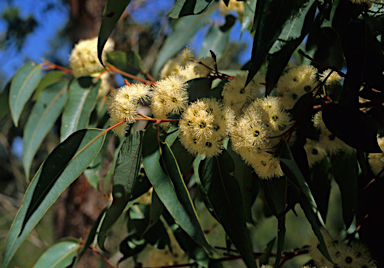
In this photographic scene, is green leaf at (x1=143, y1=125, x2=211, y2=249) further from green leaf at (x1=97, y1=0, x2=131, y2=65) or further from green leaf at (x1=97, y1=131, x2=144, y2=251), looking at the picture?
green leaf at (x1=97, y1=0, x2=131, y2=65)

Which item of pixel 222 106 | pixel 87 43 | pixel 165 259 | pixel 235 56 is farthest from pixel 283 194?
pixel 235 56

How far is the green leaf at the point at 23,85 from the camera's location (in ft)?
4.19

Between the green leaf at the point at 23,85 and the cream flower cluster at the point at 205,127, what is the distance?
922 mm

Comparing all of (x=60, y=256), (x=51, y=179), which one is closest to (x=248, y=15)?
(x=51, y=179)

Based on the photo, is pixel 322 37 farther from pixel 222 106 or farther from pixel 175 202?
pixel 175 202

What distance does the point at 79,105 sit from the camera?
1149 millimetres

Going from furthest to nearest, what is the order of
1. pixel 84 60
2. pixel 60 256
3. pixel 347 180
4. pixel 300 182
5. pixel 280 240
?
1. pixel 84 60
2. pixel 60 256
3. pixel 347 180
4. pixel 280 240
5. pixel 300 182

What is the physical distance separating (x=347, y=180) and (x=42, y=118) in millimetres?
1197

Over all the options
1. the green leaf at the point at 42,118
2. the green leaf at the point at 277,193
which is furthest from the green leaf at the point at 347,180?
the green leaf at the point at 42,118

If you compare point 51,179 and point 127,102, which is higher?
point 127,102

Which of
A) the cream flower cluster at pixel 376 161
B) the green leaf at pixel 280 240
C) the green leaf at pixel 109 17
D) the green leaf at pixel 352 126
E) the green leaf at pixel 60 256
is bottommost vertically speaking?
the green leaf at pixel 60 256

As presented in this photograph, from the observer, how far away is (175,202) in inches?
26.0

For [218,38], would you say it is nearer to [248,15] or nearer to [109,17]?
[248,15]

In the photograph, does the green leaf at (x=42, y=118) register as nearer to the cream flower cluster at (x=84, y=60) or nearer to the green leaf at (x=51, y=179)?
the cream flower cluster at (x=84, y=60)
